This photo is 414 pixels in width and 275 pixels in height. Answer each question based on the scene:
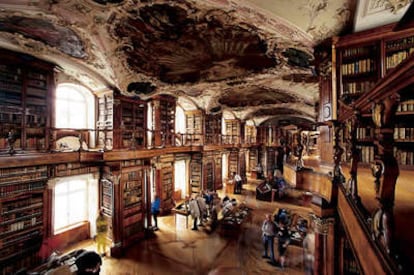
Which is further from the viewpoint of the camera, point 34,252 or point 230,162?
point 230,162

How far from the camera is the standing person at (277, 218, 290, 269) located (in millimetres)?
5994

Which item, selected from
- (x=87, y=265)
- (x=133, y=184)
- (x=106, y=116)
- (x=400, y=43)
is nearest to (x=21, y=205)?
(x=133, y=184)

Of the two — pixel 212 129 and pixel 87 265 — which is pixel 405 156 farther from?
pixel 212 129

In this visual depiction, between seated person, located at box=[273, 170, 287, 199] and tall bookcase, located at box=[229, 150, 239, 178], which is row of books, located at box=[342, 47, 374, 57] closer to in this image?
seated person, located at box=[273, 170, 287, 199]

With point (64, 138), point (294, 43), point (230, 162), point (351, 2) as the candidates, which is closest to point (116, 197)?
point (64, 138)

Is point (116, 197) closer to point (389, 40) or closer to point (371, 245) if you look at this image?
point (371, 245)

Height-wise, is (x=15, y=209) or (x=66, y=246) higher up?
(x=15, y=209)

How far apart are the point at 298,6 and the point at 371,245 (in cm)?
374

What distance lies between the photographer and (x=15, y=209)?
501cm

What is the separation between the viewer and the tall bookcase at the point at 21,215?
4793 mm

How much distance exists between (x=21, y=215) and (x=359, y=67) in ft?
27.9

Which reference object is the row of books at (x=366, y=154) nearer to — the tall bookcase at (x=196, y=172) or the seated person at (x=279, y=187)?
the tall bookcase at (x=196, y=172)

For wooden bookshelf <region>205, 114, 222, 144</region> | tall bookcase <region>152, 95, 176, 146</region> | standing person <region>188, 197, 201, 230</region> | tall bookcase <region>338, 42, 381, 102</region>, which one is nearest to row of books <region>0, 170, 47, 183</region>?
tall bookcase <region>152, 95, 176, 146</region>

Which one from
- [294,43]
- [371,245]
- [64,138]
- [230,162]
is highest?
[294,43]
